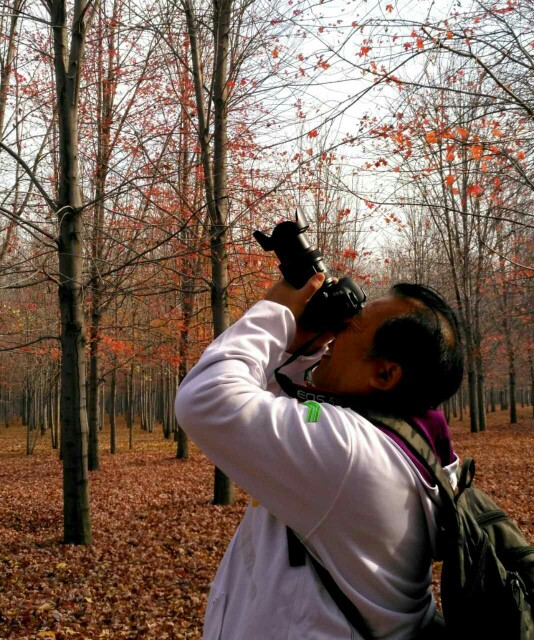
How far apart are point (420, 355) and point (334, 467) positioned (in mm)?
304

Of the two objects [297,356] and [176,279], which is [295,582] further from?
[176,279]

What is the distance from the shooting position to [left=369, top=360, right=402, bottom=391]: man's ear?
118cm

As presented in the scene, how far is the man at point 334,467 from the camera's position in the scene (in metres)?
1.04

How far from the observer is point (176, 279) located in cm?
1232

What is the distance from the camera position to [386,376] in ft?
3.90

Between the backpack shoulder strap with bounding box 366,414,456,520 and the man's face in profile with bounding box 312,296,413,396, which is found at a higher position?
the man's face in profile with bounding box 312,296,413,396

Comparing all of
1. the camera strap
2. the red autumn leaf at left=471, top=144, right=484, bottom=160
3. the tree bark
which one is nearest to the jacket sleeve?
the camera strap

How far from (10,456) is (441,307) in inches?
883

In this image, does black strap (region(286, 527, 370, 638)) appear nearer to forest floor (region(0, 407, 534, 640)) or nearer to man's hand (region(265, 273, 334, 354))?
man's hand (region(265, 273, 334, 354))

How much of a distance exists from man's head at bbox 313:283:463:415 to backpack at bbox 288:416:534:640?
2.6 inches

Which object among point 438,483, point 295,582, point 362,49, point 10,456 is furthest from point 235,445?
point 10,456

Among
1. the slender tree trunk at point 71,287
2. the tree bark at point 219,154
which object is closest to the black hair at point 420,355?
the slender tree trunk at point 71,287

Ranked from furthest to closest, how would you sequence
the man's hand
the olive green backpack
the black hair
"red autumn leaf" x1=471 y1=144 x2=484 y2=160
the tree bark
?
the tree bark
"red autumn leaf" x1=471 y1=144 x2=484 y2=160
the man's hand
the black hair
the olive green backpack

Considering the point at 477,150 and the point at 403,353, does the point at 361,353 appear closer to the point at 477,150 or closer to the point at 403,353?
the point at 403,353
